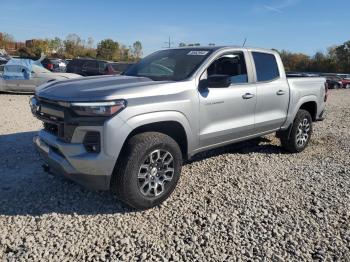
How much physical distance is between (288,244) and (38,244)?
234 centimetres

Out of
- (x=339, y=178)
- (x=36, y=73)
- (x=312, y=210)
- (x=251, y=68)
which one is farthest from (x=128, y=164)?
(x=36, y=73)

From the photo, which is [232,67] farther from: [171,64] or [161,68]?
[161,68]

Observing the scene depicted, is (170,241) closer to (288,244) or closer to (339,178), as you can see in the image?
(288,244)

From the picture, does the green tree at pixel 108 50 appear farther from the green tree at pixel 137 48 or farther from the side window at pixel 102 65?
the side window at pixel 102 65

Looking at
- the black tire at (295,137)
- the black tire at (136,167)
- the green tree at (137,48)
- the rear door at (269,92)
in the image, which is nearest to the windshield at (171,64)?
the black tire at (136,167)

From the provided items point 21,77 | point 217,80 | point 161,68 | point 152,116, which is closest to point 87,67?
point 21,77

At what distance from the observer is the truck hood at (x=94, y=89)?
3473mm

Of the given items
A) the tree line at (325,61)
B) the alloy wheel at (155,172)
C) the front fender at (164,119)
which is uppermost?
the tree line at (325,61)

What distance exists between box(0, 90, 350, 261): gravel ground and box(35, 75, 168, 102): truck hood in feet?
4.14

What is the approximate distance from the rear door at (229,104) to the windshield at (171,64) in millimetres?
218

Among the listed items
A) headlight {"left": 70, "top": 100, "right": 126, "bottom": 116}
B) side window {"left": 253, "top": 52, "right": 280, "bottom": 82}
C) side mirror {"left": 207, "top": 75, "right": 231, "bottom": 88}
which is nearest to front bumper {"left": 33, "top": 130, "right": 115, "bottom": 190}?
headlight {"left": 70, "top": 100, "right": 126, "bottom": 116}

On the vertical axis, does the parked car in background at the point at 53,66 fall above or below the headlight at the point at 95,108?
above

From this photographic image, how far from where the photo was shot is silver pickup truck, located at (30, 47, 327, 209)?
11.4 feet

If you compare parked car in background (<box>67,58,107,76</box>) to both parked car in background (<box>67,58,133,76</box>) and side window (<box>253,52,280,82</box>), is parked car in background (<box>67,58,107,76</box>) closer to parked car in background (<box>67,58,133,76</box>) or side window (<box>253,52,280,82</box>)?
parked car in background (<box>67,58,133,76</box>)
